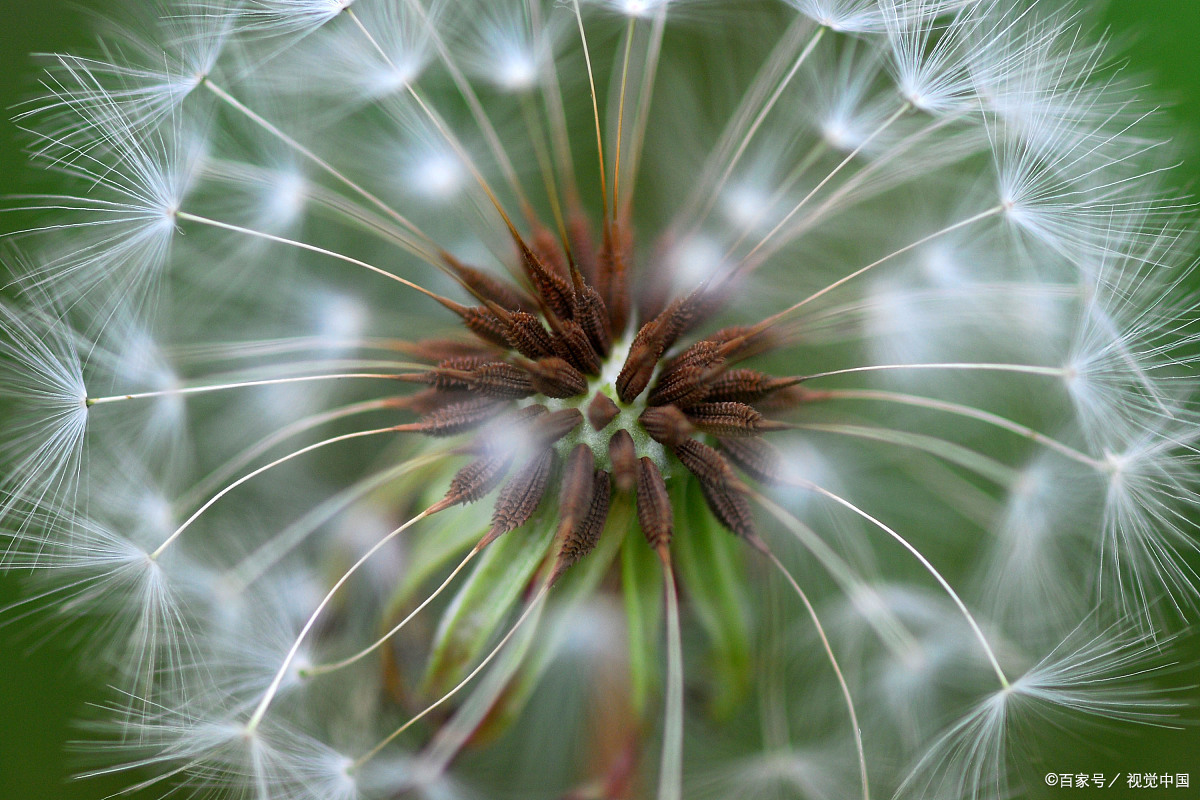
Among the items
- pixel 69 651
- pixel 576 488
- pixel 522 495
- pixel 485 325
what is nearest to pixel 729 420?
pixel 576 488

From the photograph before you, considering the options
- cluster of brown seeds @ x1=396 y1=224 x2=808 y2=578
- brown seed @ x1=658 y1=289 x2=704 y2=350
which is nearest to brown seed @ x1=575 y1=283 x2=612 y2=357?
cluster of brown seeds @ x1=396 y1=224 x2=808 y2=578

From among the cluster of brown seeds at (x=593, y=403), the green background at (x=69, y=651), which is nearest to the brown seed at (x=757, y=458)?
the cluster of brown seeds at (x=593, y=403)

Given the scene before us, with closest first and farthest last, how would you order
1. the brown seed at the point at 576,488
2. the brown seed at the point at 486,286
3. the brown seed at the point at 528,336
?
the brown seed at the point at 576,488 → the brown seed at the point at 528,336 → the brown seed at the point at 486,286

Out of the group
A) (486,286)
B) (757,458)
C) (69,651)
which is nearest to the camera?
(757,458)

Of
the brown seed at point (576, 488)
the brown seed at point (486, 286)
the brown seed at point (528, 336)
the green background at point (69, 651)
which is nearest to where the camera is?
the brown seed at point (576, 488)

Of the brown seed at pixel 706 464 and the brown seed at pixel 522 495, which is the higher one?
the brown seed at pixel 706 464

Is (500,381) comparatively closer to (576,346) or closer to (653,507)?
(576,346)

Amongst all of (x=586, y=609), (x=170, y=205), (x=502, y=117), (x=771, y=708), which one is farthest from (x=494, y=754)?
(x=502, y=117)

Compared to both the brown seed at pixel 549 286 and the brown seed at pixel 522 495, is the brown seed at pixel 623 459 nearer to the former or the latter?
the brown seed at pixel 522 495
